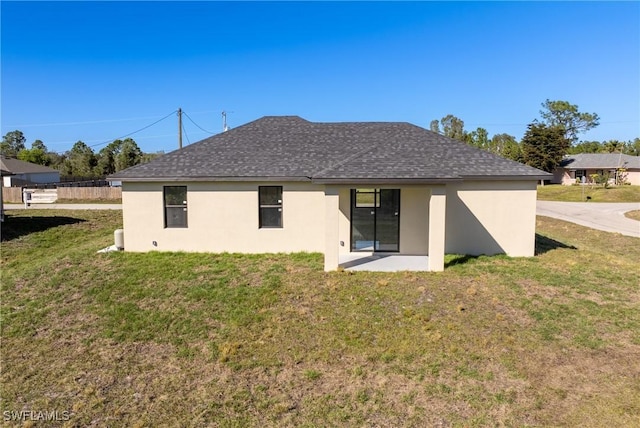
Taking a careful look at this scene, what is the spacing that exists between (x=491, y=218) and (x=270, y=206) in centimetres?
713

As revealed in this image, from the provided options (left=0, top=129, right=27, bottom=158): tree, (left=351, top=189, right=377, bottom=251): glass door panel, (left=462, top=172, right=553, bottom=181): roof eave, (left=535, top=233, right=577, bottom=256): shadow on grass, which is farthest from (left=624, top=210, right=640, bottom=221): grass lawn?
(left=0, top=129, right=27, bottom=158): tree

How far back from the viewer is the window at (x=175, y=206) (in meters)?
14.0

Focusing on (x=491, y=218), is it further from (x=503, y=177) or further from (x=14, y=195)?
(x=14, y=195)

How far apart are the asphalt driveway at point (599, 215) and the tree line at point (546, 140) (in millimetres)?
17807

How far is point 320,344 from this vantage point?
8000mm

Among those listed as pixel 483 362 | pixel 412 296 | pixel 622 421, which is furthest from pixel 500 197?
pixel 622 421

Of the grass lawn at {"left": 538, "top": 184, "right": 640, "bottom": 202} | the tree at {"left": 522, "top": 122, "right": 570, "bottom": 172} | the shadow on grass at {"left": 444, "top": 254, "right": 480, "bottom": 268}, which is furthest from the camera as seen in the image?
the tree at {"left": 522, "top": 122, "right": 570, "bottom": 172}

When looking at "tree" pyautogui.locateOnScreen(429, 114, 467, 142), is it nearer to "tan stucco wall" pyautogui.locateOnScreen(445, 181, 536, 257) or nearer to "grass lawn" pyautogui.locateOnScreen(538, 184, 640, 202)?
"grass lawn" pyautogui.locateOnScreen(538, 184, 640, 202)

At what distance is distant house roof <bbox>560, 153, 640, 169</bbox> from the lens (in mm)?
57125

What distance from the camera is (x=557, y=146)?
54594 millimetres

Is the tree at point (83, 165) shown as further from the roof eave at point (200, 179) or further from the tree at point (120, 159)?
the roof eave at point (200, 179)

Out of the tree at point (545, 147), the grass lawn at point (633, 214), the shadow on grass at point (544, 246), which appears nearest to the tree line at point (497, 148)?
the tree at point (545, 147)

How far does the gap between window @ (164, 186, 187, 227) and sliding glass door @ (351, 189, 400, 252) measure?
18.4 feet

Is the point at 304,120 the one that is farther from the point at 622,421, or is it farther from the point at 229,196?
the point at 622,421
